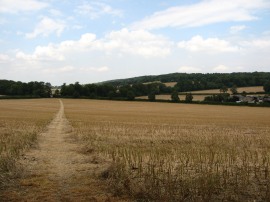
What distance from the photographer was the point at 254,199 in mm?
9031

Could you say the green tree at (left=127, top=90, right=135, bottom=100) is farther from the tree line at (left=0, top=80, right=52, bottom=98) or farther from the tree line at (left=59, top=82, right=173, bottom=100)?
the tree line at (left=0, top=80, right=52, bottom=98)

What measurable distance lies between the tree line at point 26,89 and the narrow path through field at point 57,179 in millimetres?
140675

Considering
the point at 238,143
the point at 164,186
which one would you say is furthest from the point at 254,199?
the point at 238,143

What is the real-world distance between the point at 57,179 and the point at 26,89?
15134 centimetres

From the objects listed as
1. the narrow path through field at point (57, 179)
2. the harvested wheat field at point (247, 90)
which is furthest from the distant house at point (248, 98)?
the narrow path through field at point (57, 179)

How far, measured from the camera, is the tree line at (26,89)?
15125cm

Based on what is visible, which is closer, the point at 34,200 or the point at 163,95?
the point at 34,200

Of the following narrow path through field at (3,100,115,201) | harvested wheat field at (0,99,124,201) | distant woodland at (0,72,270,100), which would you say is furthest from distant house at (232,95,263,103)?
narrow path through field at (3,100,115,201)

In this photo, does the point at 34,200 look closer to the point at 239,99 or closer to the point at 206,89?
the point at 239,99

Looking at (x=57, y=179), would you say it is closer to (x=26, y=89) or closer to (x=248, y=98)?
(x=248, y=98)

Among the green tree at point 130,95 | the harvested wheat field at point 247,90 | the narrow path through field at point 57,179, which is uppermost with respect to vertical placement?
the harvested wheat field at point 247,90

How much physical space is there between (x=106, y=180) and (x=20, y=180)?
2.74m

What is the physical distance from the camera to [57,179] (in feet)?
35.5

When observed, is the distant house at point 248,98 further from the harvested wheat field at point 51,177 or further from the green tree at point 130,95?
the harvested wheat field at point 51,177
